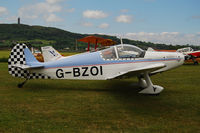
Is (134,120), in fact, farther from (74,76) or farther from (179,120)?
(74,76)

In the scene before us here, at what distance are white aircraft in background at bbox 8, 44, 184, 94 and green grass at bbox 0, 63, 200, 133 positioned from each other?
625mm

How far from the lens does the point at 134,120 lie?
4.07 metres

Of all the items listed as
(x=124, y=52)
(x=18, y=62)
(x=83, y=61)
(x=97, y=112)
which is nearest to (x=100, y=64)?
(x=83, y=61)

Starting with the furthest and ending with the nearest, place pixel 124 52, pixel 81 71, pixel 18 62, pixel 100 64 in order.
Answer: pixel 18 62
pixel 81 71
pixel 100 64
pixel 124 52

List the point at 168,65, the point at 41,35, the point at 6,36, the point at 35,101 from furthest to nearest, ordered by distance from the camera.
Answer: the point at 41,35
the point at 6,36
the point at 168,65
the point at 35,101

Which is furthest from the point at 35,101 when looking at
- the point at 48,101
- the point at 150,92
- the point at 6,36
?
the point at 6,36

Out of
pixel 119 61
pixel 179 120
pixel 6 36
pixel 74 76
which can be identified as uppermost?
pixel 6 36

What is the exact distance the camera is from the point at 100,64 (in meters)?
6.63

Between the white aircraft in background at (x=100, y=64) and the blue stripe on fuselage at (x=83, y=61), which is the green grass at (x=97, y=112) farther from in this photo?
the blue stripe on fuselage at (x=83, y=61)

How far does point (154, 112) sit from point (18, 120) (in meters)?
3.04

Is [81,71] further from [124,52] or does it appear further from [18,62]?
[18,62]

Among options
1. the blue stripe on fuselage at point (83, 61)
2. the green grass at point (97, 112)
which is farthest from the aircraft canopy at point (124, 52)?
the green grass at point (97, 112)

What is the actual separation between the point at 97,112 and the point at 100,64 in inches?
92.4

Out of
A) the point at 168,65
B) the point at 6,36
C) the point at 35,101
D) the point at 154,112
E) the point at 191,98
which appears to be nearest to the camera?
the point at 154,112
